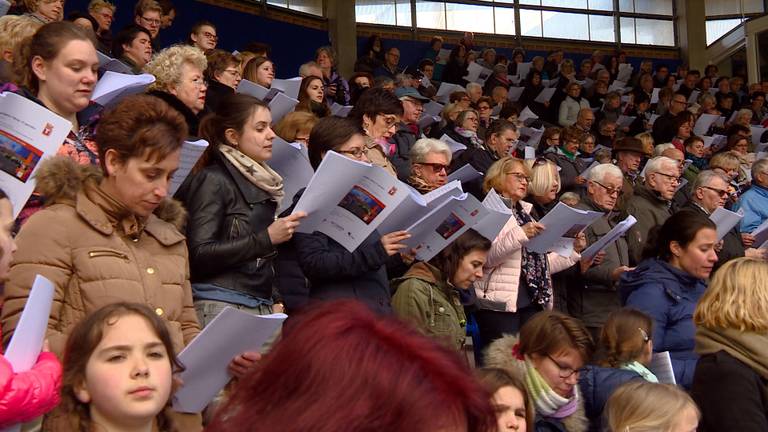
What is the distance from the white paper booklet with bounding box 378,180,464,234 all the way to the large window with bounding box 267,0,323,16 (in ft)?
40.0

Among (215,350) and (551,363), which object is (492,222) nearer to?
(551,363)

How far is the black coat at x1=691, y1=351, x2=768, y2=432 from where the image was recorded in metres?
3.70

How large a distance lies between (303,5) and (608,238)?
11.8 m

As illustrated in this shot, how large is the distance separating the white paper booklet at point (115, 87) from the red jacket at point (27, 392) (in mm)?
1942

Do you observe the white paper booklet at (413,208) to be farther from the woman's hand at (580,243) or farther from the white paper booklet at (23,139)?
the woman's hand at (580,243)

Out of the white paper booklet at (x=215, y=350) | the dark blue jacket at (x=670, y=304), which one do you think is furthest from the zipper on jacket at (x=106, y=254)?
the dark blue jacket at (x=670, y=304)

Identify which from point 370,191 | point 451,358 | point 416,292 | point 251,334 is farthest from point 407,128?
point 451,358

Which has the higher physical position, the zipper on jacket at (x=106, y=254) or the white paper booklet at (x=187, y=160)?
the white paper booklet at (x=187, y=160)

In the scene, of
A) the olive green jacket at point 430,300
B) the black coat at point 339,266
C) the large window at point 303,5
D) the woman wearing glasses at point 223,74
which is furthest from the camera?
the large window at point 303,5

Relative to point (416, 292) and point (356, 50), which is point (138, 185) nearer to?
point (416, 292)

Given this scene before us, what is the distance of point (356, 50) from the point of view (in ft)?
55.9

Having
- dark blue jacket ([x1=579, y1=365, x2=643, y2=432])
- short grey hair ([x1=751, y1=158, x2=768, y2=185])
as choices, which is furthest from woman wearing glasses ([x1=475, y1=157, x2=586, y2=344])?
short grey hair ([x1=751, y1=158, x2=768, y2=185])

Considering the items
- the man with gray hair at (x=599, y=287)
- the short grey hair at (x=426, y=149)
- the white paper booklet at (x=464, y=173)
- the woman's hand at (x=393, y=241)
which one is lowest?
the man with gray hair at (x=599, y=287)

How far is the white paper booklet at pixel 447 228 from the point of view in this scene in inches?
178
